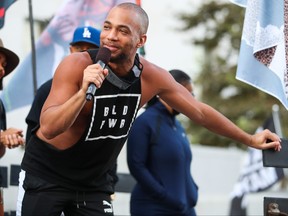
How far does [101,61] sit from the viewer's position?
438 centimetres

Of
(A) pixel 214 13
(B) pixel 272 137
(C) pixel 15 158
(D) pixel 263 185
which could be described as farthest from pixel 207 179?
(A) pixel 214 13

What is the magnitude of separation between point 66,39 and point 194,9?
18887 mm

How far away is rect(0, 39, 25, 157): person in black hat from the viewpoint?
5.73 metres

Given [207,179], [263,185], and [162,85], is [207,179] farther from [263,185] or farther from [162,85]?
[162,85]

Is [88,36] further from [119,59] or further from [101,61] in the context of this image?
[101,61]

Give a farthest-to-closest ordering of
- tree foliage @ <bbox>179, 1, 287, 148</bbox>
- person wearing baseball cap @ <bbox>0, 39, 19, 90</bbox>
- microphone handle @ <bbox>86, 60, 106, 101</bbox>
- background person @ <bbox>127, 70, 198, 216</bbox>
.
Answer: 1. tree foliage @ <bbox>179, 1, 287, 148</bbox>
2. background person @ <bbox>127, 70, 198, 216</bbox>
3. person wearing baseball cap @ <bbox>0, 39, 19, 90</bbox>
4. microphone handle @ <bbox>86, 60, 106, 101</bbox>

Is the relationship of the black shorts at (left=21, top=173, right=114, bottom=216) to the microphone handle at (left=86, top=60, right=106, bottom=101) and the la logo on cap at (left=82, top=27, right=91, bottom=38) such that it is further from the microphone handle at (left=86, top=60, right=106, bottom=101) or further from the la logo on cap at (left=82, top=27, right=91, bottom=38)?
the la logo on cap at (left=82, top=27, right=91, bottom=38)

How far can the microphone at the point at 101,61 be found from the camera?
13.4 feet

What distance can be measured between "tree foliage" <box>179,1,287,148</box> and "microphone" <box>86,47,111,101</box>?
66.6 ft

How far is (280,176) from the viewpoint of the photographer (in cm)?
1126

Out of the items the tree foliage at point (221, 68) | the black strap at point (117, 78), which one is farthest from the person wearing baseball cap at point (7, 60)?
the tree foliage at point (221, 68)

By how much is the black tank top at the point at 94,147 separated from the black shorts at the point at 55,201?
0.14 feet

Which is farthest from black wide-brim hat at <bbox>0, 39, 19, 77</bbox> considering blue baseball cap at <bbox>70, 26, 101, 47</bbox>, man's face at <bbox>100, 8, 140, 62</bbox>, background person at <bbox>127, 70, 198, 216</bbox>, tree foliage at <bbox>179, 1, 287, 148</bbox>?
tree foliage at <bbox>179, 1, 287, 148</bbox>

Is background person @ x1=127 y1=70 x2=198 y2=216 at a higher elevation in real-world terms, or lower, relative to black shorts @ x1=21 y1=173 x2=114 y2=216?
higher
